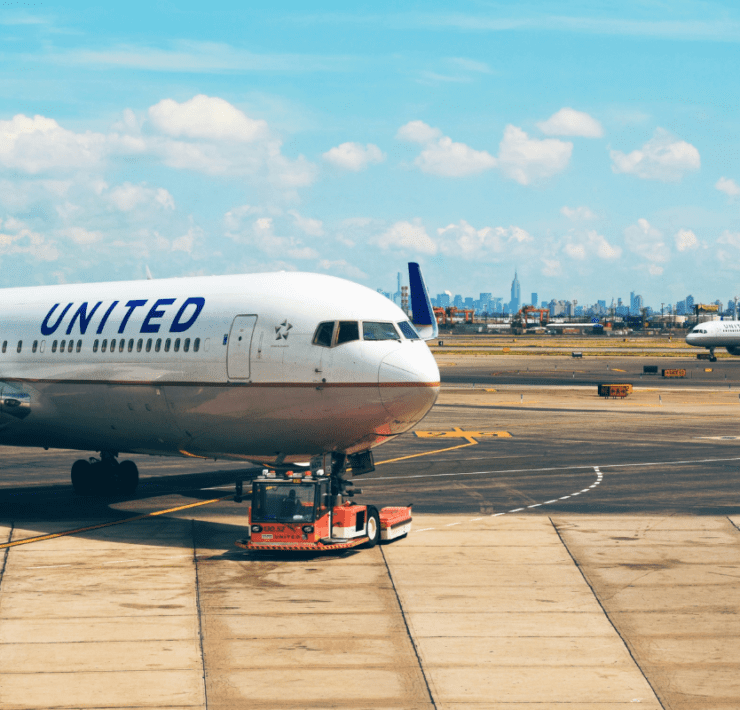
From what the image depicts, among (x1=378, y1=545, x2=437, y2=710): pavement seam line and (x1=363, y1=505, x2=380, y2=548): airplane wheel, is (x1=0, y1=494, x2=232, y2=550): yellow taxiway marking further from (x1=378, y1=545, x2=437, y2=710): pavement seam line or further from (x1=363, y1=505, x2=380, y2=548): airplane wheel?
(x1=378, y1=545, x2=437, y2=710): pavement seam line

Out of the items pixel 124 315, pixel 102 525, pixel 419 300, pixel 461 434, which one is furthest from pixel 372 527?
pixel 419 300

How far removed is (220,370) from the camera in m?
25.3

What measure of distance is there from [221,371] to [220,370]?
0.04 meters

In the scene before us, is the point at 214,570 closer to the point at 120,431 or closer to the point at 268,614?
the point at 268,614

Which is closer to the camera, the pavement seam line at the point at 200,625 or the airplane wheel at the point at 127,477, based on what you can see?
the pavement seam line at the point at 200,625

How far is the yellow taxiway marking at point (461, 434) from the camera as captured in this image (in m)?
49.7

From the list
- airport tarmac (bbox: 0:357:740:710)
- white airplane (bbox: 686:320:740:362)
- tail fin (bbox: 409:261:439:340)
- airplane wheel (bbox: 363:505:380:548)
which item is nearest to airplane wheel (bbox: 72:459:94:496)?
airport tarmac (bbox: 0:357:740:710)

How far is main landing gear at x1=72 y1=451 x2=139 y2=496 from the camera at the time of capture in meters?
32.5

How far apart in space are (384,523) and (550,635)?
25.9 feet

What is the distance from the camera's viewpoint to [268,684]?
1478cm

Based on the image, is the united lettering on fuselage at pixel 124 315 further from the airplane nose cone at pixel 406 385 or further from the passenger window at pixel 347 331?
the airplane nose cone at pixel 406 385

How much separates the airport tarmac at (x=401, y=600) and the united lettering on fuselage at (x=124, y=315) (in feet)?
18.4

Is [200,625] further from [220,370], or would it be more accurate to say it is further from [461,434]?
[461,434]

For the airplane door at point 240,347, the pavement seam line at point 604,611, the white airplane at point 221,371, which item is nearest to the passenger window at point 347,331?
the white airplane at point 221,371
